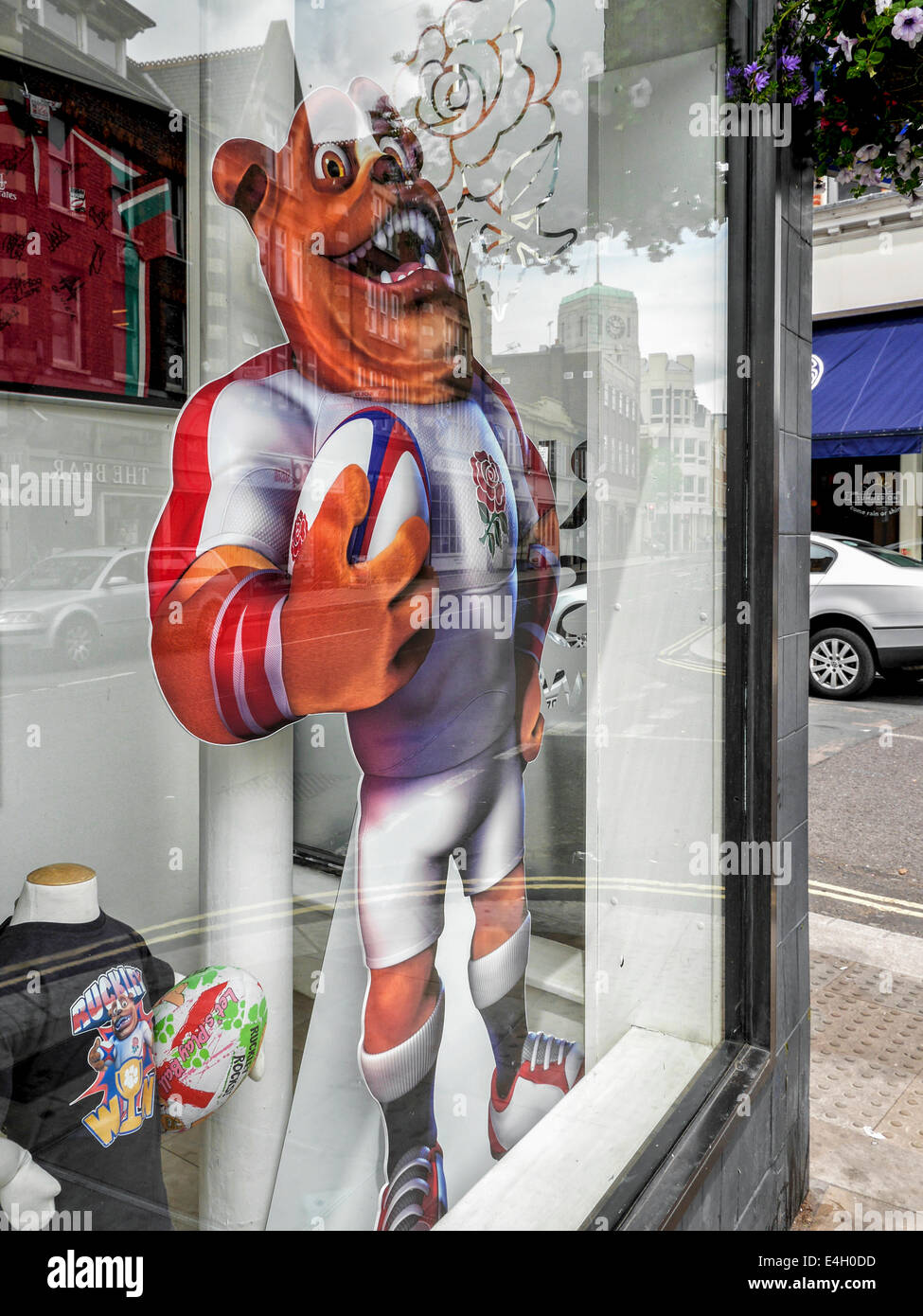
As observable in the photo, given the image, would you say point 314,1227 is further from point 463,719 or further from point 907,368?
point 907,368

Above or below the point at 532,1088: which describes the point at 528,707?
above

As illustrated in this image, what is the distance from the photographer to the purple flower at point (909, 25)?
1803 millimetres

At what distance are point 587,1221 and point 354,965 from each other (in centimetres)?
70

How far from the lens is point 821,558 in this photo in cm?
686

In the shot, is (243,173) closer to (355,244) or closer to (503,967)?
(355,244)

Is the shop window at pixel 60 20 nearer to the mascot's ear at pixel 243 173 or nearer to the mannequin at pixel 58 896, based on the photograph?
the mascot's ear at pixel 243 173

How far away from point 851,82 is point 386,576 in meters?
1.48

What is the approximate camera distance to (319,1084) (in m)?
1.64

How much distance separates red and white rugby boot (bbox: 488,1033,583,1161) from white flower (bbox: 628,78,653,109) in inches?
79.7

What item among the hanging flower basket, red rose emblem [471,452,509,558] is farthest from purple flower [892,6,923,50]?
red rose emblem [471,452,509,558]

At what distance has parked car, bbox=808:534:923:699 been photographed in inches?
269

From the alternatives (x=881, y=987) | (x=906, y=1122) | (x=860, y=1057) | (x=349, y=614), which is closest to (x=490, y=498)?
(x=349, y=614)

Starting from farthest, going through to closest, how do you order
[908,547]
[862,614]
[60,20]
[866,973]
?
[908,547], [862,614], [866,973], [60,20]

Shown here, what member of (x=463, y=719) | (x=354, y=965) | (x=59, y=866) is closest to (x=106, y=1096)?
(x=59, y=866)
